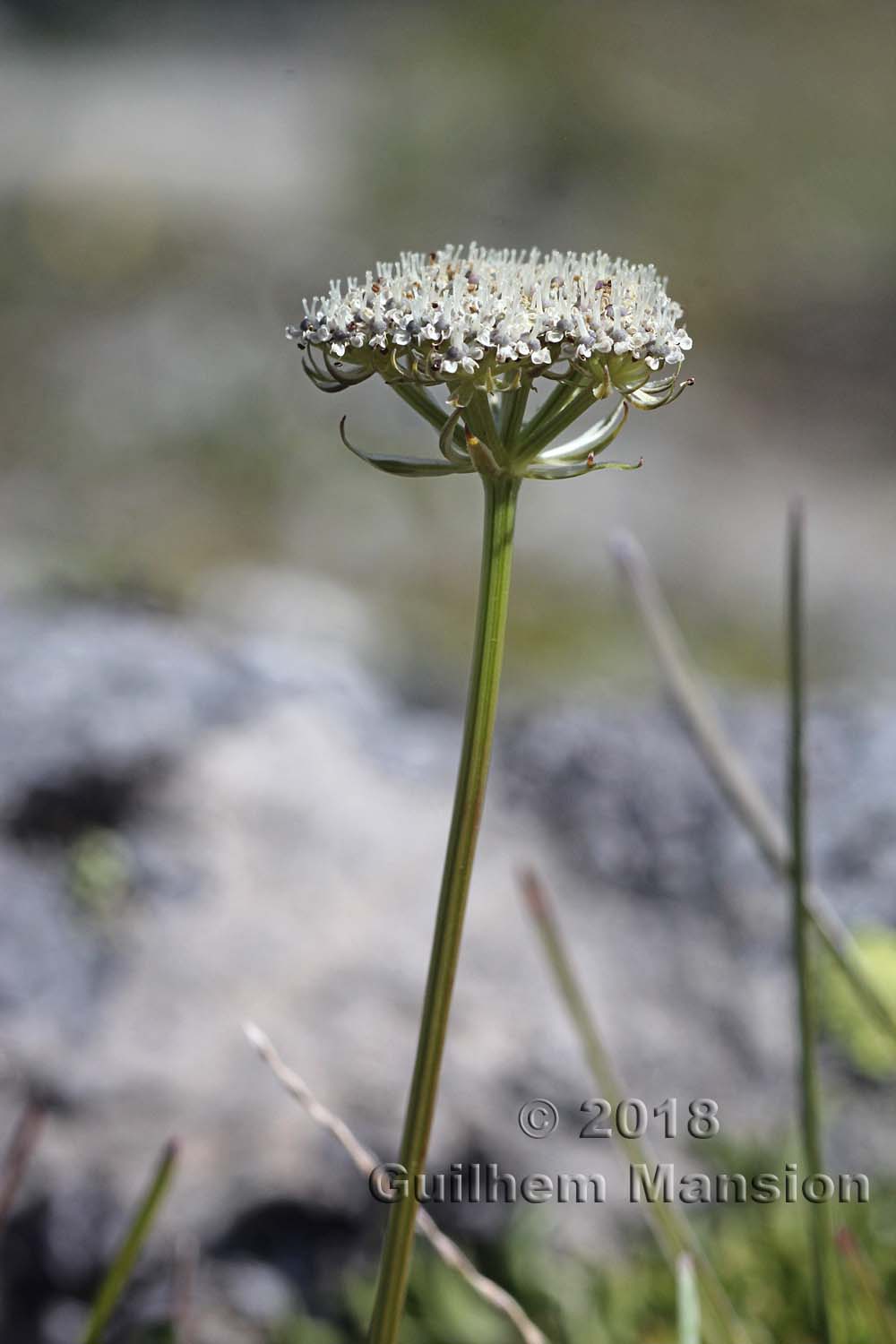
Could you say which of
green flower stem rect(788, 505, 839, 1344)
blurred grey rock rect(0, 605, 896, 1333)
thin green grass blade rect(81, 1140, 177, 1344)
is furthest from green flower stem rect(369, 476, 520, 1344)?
blurred grey rock rect(0, 605, 896, 1333)

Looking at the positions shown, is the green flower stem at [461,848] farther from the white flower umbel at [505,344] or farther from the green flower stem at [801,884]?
the green flower stem at [801,884]

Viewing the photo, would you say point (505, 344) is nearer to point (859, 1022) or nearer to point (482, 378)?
point (482, 378)

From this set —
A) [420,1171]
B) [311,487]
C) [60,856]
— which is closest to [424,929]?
[60,856]

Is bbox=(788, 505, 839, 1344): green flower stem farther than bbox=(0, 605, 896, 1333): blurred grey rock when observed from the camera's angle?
No

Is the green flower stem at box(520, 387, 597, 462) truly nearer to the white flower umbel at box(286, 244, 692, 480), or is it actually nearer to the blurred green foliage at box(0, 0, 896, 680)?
the white flower umbel at box(286, 244, 692, 480)

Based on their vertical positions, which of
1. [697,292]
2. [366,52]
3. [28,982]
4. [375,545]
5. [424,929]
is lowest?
[28,982]

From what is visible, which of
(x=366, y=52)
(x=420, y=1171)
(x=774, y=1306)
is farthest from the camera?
(x=366, y=52)

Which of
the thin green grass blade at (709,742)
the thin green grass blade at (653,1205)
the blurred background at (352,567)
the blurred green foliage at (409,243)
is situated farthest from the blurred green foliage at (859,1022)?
the blurred green foliage at (409,243)

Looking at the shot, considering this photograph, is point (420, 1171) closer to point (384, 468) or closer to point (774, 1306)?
point (384, 468)
